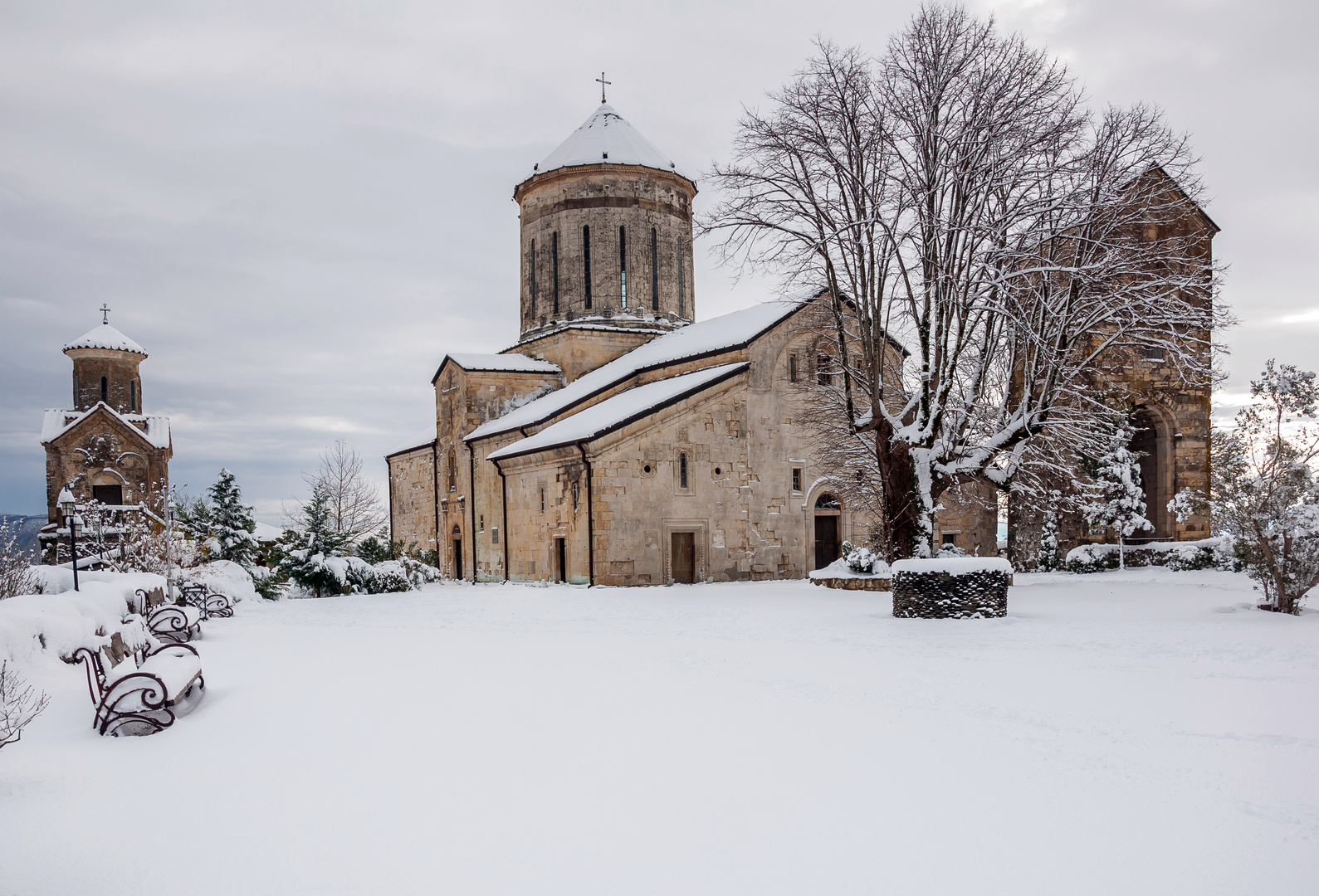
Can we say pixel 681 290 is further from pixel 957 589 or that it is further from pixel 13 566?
pixel 13 566

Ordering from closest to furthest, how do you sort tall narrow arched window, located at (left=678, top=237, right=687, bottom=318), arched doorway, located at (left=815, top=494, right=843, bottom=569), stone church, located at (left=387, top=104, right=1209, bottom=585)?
stone church, located at (left=387, top=104, right=1209, bottom=585), arched doorway, located at (left=815, top=494, right=843, bottom=569), tall narrow arched window, located at (left=678, top=237, right=687, bottom=318)

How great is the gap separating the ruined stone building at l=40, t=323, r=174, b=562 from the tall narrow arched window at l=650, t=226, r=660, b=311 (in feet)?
67.0

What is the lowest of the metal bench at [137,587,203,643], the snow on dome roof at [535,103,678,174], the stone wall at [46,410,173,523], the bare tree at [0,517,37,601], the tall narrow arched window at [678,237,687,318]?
the metal bench at [137,587,203,643]

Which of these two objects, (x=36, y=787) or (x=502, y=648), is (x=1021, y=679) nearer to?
(x=502, y=648)

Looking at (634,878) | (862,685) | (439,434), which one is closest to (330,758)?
(634,878)

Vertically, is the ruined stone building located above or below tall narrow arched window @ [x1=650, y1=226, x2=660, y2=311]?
below

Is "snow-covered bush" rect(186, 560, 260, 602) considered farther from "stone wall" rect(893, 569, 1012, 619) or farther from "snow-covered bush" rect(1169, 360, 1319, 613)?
"snow-covered bush" rect(1169, 360, 1319, 613)

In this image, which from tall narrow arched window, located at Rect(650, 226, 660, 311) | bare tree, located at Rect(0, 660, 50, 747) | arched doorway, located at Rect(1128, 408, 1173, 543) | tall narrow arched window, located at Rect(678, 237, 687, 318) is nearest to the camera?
bare tree, located at Rect(0, 660, 50, 747)

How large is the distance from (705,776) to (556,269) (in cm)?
2624

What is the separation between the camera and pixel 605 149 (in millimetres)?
30016

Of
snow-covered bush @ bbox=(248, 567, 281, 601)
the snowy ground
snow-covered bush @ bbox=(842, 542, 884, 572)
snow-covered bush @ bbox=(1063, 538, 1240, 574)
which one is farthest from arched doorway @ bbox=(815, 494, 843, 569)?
snow-covered bush @ bbox=(248, 567, 281, 601)

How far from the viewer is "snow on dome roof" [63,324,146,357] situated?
36781mm

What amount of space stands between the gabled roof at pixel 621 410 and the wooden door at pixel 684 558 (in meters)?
3.38

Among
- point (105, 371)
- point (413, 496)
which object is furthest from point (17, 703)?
point (105, 371)
